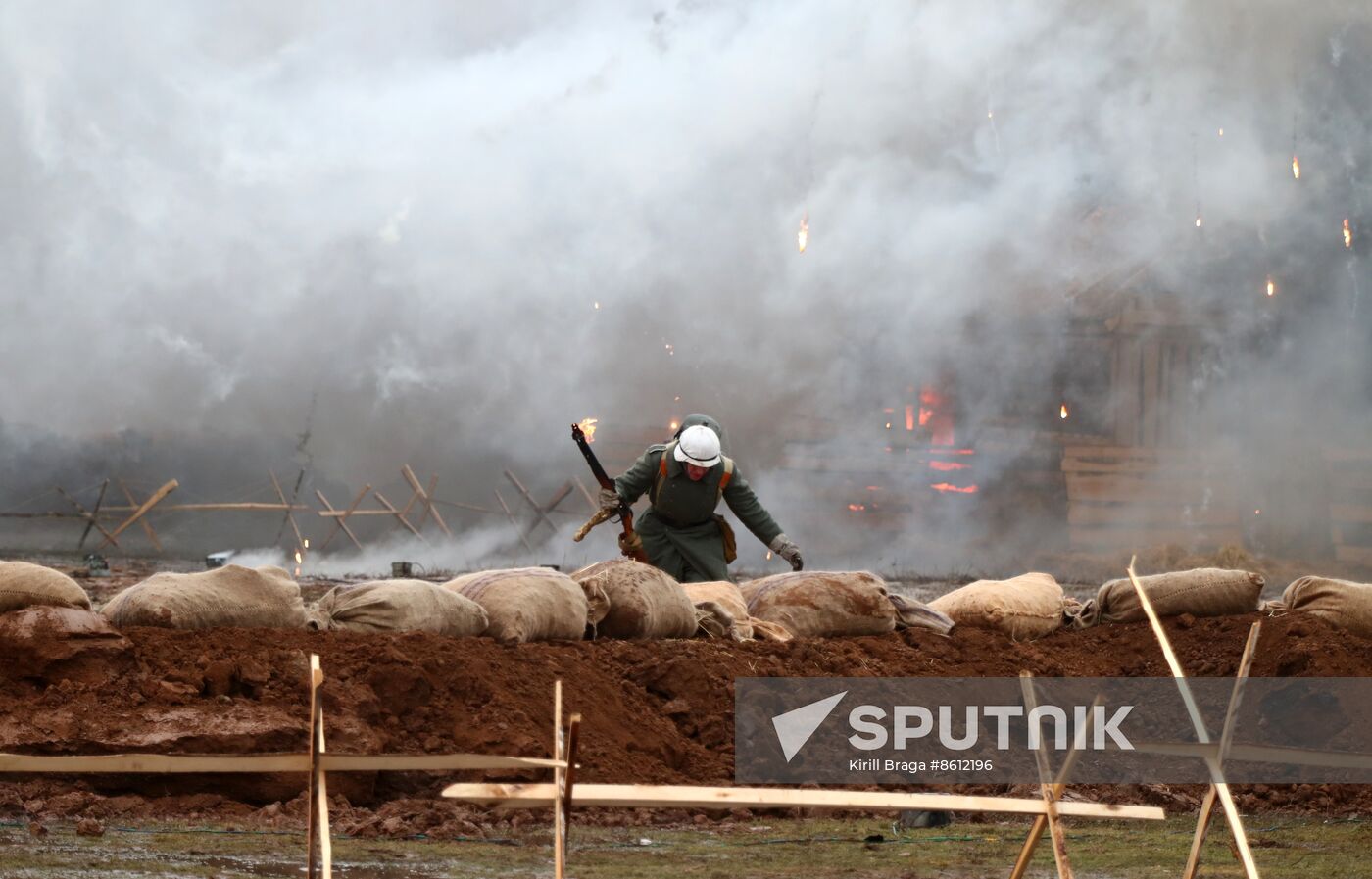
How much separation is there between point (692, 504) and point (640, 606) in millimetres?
1938

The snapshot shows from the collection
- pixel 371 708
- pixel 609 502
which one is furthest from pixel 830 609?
pixel 371 708

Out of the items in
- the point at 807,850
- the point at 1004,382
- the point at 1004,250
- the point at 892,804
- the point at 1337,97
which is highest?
the point at 1337,97

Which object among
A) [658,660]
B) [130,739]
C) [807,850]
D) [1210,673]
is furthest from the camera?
[1210,673]

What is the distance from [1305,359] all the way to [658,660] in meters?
16.7

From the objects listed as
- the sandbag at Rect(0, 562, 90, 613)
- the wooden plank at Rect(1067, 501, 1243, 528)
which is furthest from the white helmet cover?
the wooden plank at Rect(1067, 501, 1243, 528)

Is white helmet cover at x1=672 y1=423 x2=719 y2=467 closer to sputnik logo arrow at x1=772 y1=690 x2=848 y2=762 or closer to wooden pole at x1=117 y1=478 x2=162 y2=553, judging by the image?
sputnik logo arrow at x1=772 y1=690 x2=848 y2=762

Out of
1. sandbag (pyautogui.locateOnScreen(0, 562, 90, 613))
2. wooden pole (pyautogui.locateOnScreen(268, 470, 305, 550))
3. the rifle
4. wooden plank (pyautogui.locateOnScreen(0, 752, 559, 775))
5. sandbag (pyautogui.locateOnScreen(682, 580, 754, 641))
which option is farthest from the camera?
wooden pole (pyautogui.locateOnScreen(268, 470, 305, 550))

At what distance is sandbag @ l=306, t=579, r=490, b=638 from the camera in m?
6.90

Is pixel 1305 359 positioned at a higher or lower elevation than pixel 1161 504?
higher

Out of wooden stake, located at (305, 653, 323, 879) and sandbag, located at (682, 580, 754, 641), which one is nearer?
wooden stake, located at (305, 653, 323, 879)

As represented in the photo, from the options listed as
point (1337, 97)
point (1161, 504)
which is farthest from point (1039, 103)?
point (1161, 504)

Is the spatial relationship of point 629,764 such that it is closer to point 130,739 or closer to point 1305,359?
point 130,739

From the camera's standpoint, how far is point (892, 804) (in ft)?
9.75

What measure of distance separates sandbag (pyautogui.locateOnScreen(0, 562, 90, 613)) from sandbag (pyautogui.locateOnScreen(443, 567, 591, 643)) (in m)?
1.73
